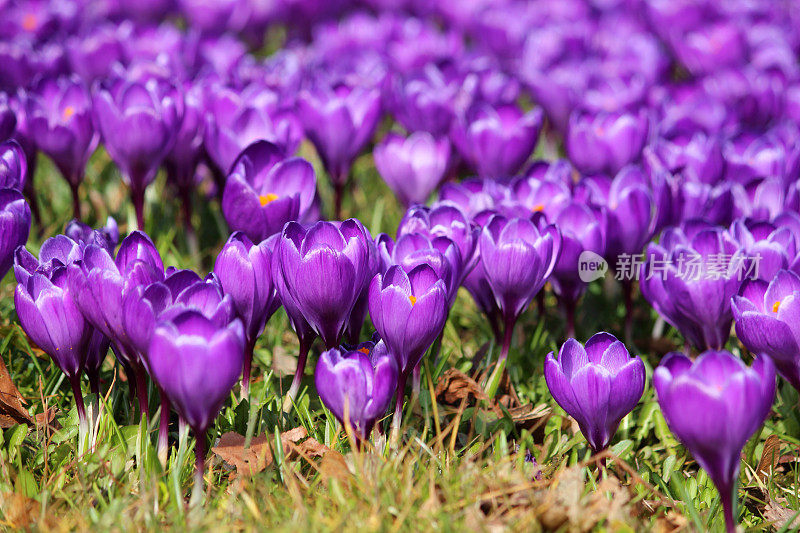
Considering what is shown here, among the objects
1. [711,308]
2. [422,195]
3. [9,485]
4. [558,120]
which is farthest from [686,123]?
[9,485]

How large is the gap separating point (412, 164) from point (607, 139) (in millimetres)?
833

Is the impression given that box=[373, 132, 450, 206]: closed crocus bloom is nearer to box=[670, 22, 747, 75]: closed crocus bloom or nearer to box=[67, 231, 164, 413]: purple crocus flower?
box=[67, 231, 164, 413]: purple crocus flower

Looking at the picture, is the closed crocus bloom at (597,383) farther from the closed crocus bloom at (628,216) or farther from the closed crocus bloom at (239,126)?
the closed crocus bloom at (239,126)

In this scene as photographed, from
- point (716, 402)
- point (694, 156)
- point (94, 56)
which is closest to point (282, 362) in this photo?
point (716, 402)

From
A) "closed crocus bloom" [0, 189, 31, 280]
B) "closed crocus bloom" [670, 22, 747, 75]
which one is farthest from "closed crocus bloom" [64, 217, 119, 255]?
"closed crocus bloom" [670, 22, 747, 75]

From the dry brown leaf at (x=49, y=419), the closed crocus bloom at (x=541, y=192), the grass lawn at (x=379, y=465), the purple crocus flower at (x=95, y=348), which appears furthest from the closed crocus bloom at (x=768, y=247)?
the dry brown leaf at (x=49, y=419)

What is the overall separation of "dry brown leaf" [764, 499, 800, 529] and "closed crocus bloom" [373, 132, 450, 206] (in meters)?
1.75

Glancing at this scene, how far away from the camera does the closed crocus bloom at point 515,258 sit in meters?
2.53

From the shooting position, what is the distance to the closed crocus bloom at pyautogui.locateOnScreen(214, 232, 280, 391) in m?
2.28

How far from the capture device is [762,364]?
1.99 metres

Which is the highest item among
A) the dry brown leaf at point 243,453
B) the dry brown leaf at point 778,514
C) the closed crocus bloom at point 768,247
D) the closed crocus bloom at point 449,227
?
the closed crocus bloom at point 449,227

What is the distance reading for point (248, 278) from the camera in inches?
90.2

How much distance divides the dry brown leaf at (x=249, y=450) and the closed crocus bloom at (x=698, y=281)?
118 cm

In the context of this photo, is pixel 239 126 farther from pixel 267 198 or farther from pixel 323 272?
pixel 323 272
